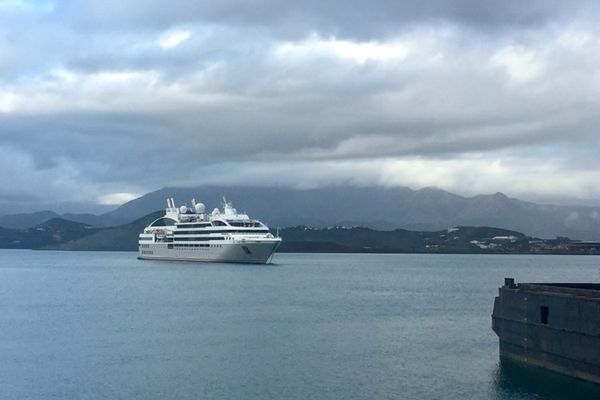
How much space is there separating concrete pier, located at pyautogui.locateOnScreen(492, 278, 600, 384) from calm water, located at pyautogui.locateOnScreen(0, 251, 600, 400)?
35.5 inches

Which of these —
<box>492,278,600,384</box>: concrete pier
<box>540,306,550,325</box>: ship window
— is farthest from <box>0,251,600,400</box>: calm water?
<box>540,306,550,325</box>: ship window

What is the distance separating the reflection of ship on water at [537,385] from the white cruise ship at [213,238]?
326 feet

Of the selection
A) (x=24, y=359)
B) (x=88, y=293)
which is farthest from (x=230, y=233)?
(x=24, y=359)

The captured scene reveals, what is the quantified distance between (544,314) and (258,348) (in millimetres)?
19303

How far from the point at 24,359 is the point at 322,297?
147 feet

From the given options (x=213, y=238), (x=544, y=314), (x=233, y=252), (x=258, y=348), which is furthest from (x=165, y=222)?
(x=544, y=314)

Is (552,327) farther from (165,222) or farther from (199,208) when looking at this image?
(165,222)

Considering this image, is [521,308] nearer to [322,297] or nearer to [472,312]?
[472,312]

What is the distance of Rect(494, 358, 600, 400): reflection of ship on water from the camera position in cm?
3469

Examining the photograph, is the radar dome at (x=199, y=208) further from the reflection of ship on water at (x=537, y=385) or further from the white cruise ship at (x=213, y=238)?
the reflection of ship on water at (x=537, y=385)

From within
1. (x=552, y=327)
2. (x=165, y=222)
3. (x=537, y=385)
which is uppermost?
(x=165, y=222)

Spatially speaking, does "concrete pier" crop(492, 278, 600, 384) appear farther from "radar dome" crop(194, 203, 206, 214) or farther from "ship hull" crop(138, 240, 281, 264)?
"radar dome" crop(194, 203, 206, 214)

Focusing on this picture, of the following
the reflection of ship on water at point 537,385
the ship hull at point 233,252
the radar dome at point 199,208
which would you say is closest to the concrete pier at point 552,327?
the reflection of ship on water at point 537,385

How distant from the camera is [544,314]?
38219 mm
